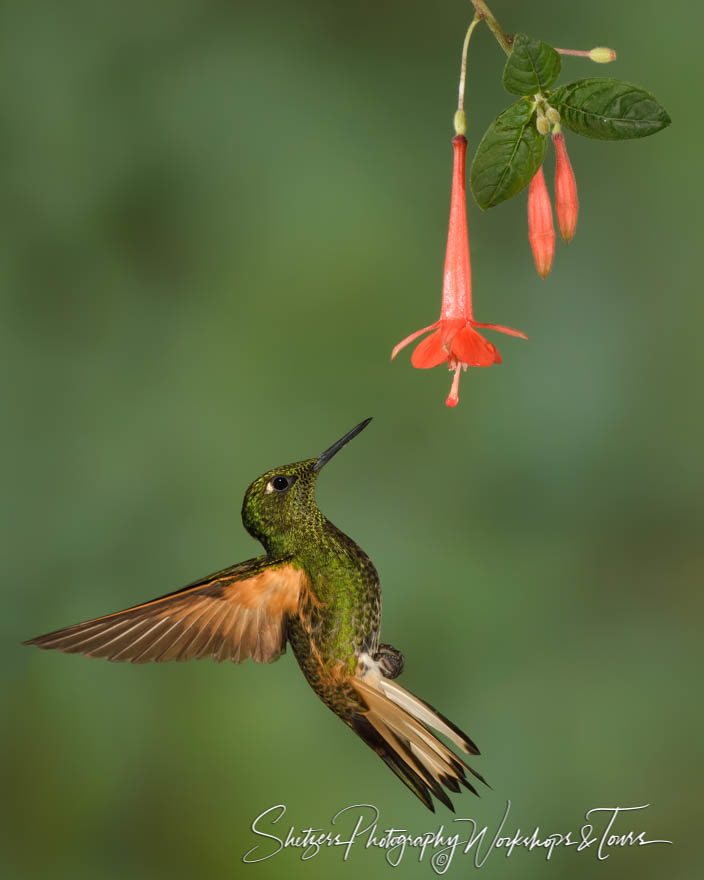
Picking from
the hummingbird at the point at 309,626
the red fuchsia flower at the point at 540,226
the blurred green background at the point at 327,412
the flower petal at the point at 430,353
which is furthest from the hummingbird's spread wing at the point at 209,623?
the blurred green background at the point at 327,412

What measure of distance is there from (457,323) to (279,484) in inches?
11.1

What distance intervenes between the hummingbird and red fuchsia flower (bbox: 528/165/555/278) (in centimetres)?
24

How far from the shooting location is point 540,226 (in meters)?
0.95

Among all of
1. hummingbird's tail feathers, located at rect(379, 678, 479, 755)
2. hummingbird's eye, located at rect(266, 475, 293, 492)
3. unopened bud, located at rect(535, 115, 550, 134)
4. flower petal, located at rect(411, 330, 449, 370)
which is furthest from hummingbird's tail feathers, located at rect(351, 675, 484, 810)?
unopened bud, located at rect(535, 115, 550, 134)

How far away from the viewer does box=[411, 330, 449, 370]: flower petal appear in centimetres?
96

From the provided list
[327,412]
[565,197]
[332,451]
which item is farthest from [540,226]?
[327,412]

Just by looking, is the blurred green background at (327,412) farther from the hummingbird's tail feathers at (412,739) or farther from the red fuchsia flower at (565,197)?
the red fuchsia flower at (565,197)

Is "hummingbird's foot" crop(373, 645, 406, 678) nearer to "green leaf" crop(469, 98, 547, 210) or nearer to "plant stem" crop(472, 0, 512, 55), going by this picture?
"green leaf" crop(469, 98, 547, 210)

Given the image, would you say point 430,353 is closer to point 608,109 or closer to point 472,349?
point 472,349

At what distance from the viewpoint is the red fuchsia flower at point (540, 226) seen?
939mm

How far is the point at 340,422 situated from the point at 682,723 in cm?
94

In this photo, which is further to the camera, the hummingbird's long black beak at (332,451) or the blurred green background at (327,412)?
the blurred green background at (327,412)

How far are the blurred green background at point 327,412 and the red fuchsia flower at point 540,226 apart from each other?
1166mm

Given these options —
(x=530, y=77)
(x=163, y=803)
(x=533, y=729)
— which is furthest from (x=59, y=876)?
(x=530, y=77)
